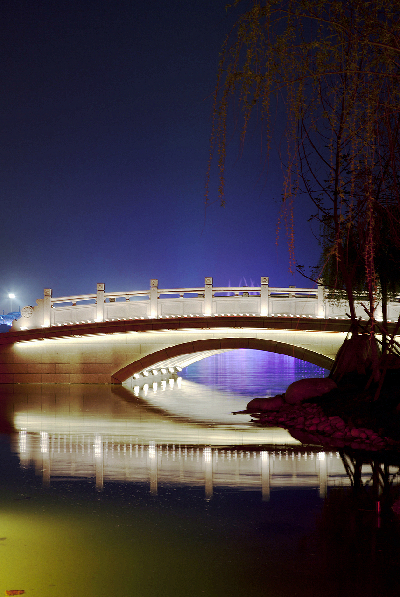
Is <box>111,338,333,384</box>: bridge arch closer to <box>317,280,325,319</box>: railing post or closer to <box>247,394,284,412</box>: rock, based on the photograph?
<box>317,280,325,319</box>: railing post

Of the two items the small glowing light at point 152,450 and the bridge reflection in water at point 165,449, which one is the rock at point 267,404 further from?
the small glowing light at point 152,450

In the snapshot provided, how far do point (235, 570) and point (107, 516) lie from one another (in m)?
1.53

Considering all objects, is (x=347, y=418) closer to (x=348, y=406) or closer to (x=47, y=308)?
(x=348, y=406)

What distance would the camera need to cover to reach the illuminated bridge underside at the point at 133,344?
17711 mm

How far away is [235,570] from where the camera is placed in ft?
11.6

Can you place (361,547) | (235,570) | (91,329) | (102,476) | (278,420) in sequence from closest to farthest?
(235,570)
(361,547)
(102,476)
(278,420)
(91,329)

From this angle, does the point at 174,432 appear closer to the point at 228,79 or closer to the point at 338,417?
the point at 338,417

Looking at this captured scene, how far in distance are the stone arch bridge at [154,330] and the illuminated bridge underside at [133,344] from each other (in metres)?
0.03

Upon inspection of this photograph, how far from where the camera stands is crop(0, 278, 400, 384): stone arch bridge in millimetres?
17250

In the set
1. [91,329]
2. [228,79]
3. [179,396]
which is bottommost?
[179,396]

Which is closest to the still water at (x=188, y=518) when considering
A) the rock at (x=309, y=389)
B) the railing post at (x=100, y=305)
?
the rock at (x=309, y=389)

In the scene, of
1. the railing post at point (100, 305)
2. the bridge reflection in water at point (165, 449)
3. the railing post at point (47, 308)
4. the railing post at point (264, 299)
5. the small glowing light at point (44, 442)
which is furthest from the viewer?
the railing post at point (47, 308)

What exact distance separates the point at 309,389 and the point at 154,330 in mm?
8004

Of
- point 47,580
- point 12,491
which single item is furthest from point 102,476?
point 47,580
